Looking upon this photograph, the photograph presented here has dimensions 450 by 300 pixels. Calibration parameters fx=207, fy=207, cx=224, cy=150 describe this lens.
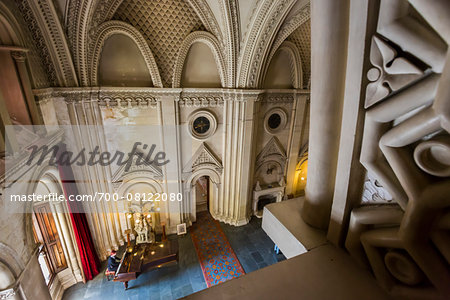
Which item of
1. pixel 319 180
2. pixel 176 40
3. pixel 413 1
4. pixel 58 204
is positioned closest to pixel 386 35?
pixel 413 1

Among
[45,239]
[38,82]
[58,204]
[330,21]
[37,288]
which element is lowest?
[45,239]

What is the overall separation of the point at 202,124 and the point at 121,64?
274cm

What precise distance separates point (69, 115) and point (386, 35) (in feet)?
20.1

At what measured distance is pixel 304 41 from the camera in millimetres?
6695

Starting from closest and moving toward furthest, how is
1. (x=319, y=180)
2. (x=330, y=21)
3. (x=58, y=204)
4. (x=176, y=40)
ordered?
1. (x=330, y=21)
2. (x=319, y=180)
3. (x=58, y=204)
4. (x=176, y=40)

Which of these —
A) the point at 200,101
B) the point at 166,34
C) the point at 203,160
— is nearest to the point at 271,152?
the point at 203,160

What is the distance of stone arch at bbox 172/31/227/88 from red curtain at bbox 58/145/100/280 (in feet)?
11.1

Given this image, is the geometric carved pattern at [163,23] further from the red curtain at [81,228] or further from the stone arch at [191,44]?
the red curtain at [81,228]

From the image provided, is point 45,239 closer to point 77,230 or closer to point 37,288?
point 77,230

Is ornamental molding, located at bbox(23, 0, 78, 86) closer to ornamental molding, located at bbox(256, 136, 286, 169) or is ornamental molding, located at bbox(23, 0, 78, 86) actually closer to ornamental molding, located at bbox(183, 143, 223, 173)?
ornamental molding, located at bbox(183, 143, 223, 173)

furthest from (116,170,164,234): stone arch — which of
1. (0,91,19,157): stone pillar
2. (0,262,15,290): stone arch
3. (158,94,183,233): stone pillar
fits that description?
(0,262,15,290): stone arch

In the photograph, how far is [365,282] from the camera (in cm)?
80

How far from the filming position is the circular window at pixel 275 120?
24.0ft

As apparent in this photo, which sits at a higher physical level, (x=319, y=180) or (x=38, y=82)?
(x=38, y=82)
